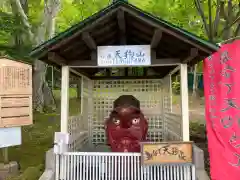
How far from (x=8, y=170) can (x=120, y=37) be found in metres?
4.72

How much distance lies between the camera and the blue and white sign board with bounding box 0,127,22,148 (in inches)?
260

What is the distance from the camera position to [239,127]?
5.51m

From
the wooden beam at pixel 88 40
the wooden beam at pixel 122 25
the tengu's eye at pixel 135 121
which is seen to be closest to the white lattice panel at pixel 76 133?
the tengu's eye at pixel 135 121

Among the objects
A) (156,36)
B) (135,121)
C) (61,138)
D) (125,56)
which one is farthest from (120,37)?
(61,138)

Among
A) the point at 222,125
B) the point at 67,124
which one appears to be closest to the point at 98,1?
the point at 67,124

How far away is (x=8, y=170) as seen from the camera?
272 inches

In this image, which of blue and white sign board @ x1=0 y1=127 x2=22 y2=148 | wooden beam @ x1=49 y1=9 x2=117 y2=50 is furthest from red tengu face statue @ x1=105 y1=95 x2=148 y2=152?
blue and white sign board @ x1=0 y1=127 x2=22 y2=148

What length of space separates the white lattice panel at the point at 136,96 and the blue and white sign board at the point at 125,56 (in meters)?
3.19

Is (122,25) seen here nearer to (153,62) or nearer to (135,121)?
(153,62)

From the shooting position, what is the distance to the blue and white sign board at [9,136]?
21.7 ft

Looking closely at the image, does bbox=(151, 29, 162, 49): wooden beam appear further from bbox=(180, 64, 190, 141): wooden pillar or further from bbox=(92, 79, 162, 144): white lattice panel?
bbox=(92, 79, 162, 144): white lattice panel

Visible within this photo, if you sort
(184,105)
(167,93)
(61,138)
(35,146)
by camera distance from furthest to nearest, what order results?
(35,146), (167,93), (184,105), (61,138)

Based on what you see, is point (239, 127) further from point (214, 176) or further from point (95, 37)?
point (95, 37)

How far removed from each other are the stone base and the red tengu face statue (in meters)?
2.74
